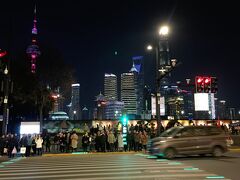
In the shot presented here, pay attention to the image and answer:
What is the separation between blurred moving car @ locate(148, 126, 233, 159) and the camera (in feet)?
61.2

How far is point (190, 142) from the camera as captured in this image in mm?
18797

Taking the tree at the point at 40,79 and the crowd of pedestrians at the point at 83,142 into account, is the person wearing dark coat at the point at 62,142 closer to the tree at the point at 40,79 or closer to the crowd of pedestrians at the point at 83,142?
the crowd of pedestrians at the point at 83,142

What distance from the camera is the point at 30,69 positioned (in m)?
42.9

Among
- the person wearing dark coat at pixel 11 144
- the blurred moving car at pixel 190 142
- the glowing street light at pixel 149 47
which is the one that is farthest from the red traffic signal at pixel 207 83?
the person wearing dark coat at pixel 11 144

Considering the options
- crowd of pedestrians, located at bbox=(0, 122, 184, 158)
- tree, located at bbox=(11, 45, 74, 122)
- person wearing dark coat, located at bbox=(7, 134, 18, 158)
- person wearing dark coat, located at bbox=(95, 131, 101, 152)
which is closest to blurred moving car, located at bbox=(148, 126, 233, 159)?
crowd of pedestrians, located at bbox=(0, 122, 184, 158)

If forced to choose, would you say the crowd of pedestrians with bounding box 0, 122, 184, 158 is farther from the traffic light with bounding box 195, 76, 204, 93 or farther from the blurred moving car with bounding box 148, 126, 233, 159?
the traffic light with bounding box 195, 76, 204, 93

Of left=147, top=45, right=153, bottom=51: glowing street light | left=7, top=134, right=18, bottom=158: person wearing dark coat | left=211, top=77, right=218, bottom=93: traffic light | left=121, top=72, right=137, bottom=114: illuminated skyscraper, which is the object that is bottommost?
left=7, top=134, right=18, bottom=158: person wearing dark coat

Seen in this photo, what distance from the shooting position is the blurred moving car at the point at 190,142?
1864cm

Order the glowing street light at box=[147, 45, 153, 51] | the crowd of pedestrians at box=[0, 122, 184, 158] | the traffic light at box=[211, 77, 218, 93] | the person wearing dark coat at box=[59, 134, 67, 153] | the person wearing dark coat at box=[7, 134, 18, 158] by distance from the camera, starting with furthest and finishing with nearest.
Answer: the traffic light at box=[211, 77, 218, 93] → the glowing street light at box=[147, 45, 153, 51] → the person wearing dark coat at box=[59, 134, 67, 153] → the crowd of pedestrians at box=[0, 122, 184, 158] → the person wearing dark coat at box=[7, 134, 18, 158]

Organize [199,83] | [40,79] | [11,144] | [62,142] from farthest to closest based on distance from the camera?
[40,79] < [199,83] < [62,142] < [11,144]

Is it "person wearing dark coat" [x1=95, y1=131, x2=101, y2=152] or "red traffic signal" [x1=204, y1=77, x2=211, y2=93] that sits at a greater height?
"red traffic signal" [x1=204, y1=77, x2=211, y2=93]

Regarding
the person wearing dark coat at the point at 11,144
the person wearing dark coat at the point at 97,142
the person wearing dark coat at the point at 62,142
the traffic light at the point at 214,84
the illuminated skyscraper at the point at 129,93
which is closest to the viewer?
the person wearing dark coat at the point at 11,144

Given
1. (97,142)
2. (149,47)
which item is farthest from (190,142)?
(149,47)

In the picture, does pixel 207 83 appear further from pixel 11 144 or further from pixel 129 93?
pixel 129 93
